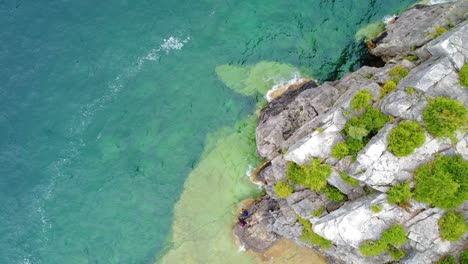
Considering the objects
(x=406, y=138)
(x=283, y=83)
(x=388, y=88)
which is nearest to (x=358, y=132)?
(x=406, y=138)

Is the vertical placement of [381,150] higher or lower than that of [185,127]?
higher

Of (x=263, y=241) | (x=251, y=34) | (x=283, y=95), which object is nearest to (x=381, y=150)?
(x=283, y=95)

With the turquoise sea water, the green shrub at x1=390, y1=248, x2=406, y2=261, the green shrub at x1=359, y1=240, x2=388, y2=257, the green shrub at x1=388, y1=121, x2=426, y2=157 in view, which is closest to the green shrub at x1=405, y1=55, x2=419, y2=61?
the turquoise sea water

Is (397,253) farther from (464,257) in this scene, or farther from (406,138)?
(406,138)

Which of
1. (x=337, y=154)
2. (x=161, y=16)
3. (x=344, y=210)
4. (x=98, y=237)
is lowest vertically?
(x=98, y=237)

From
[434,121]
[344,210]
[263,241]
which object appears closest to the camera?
[434,121]

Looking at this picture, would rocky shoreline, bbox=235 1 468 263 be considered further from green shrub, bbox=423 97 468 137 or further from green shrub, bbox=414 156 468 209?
green shrub, bbox=414 156 468 209

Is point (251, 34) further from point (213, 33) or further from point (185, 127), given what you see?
point (185, 127)
